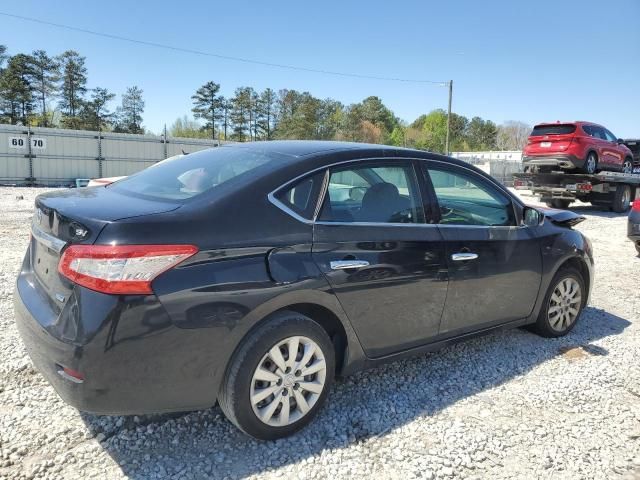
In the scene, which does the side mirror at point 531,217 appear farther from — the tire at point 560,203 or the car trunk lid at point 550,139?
the tire at point 560,203

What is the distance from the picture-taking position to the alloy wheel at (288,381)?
2531 mm

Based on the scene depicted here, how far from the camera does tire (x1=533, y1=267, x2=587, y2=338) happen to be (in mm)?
4160

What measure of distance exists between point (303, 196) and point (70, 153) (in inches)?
868

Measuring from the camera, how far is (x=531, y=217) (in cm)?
393

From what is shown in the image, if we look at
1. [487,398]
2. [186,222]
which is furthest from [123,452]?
[487,398]

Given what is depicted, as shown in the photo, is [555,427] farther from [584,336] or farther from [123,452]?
[123,452]

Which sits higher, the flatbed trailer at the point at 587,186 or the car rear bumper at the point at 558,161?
the car rear bumper at the point at 558,161

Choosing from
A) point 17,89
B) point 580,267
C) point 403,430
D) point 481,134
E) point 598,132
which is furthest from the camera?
point 481,134

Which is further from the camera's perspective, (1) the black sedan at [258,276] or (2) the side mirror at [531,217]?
(2) the side mirror at [531,217]

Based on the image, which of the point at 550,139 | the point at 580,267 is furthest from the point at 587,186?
the point at 580,267

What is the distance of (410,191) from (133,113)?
6321cm

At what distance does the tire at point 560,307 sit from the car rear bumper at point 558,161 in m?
11.4

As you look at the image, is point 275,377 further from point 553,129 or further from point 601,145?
point 601,145

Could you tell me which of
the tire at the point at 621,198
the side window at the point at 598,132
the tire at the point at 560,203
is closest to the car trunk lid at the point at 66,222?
the side window at the point at 598,132
